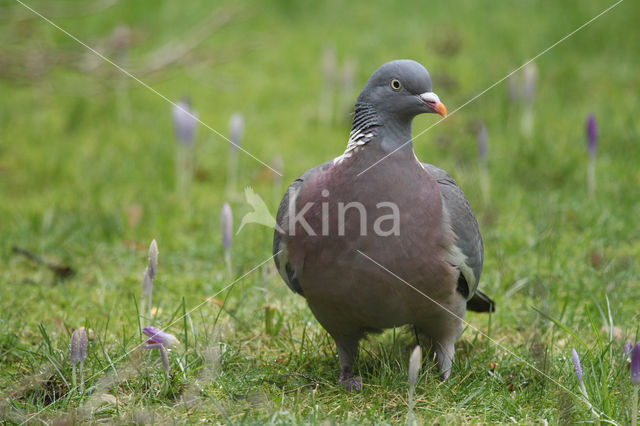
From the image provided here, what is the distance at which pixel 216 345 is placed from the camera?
299 cm

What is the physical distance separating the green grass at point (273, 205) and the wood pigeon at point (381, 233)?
272 mm

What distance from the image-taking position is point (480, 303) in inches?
134

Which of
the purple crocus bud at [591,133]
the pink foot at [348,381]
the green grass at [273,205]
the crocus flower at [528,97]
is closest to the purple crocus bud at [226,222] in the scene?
the green grass at [273,205]

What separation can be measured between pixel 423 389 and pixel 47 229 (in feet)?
9.16

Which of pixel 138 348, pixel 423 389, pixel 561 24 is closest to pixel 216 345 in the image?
pixel 138 348

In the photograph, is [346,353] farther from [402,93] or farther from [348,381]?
[402,93]

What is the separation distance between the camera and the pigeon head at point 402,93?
284 cm

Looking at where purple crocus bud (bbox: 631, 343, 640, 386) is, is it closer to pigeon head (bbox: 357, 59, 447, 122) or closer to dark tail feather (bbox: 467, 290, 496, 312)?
dark tail feather (bbox: 467, 290, 496, 312)

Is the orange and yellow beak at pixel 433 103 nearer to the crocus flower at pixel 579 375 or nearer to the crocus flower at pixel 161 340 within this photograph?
the crocus flower at pixel 579 375

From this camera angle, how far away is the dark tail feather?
10.9ft

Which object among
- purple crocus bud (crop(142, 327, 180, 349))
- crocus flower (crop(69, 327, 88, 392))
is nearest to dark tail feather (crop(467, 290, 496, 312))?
purple crocus bud (crop(142, 327, 180, 349))

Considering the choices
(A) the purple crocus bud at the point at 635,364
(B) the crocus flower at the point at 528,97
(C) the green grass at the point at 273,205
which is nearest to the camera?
(A) the purple crocus bud at the point at 635,364

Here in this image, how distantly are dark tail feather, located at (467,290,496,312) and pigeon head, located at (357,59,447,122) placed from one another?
0.87 m

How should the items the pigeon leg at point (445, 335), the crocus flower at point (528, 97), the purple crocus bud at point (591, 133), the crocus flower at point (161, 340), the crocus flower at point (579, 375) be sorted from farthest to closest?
the crocus flower at point (528, 97) → the purple crocus bud at point (591, 133) → the pigeon leg at point (445, 335) → the crocus flower at point (161, 340) → the crocus flower at point (579, 375)
